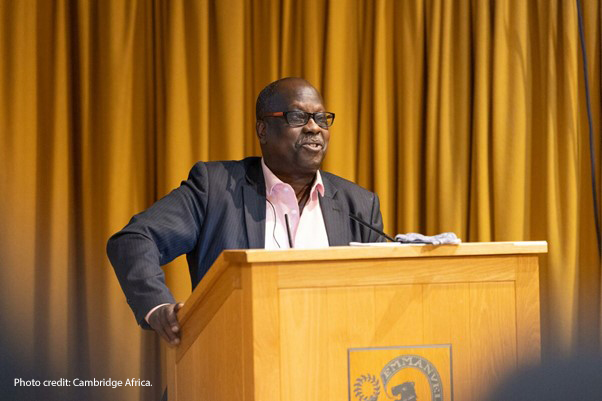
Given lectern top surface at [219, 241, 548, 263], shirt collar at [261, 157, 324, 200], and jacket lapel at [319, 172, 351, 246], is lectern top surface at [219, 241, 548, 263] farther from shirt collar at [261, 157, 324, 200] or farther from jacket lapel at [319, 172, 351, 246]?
shirt collar at [261, 157, 324, 200]

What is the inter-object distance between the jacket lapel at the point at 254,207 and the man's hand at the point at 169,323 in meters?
0.55

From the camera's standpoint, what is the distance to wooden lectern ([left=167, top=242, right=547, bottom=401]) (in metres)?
1.57

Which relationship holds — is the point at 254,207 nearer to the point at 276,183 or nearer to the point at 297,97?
the point at 276,183

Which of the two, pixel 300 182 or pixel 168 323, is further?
pixel 300 182

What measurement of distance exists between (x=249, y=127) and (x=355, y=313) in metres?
2.16

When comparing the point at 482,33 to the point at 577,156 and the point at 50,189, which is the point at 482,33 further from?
the point at 50,189

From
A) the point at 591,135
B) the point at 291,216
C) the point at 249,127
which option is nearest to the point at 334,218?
the point at 291,216

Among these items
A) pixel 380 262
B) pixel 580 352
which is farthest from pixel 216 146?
pixel 580 352

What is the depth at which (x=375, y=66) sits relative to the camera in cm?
369

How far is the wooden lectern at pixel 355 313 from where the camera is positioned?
5.16 ft

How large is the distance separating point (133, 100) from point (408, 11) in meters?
1.30

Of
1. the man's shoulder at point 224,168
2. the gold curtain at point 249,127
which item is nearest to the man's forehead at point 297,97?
the man's shoulder at point 224,168

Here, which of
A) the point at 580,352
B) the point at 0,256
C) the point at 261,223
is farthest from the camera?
the point at 0,256

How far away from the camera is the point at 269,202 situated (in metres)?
2.70
